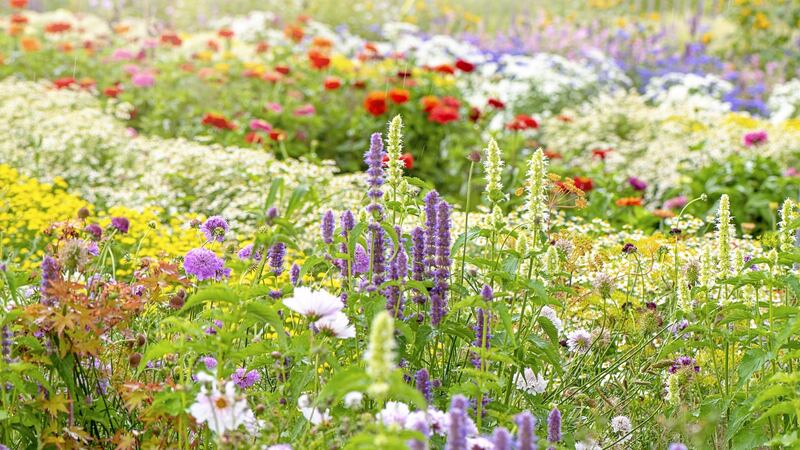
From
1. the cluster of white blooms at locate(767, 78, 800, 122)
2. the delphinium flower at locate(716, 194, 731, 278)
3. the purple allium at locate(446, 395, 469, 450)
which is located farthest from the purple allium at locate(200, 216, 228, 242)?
the cluster of white blooms at locate(767, 78, 800, 122)

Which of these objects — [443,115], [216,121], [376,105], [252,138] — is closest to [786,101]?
[443,115]

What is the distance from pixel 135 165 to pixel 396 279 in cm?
467

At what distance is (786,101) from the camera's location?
1016 centimetres

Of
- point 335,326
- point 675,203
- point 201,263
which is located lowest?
point 675,203

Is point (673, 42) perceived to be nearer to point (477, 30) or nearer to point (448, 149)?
point (477, 30)

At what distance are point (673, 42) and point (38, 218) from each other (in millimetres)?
10568

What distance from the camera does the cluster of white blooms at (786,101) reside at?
9820 mm

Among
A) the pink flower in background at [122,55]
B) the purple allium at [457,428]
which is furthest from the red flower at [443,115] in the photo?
the purple allium at [457,428]

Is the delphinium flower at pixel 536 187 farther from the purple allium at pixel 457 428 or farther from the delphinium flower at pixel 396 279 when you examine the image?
the purple allium at pixel 457 428

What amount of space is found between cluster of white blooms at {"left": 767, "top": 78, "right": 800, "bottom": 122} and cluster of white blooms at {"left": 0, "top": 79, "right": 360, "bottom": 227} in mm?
5466

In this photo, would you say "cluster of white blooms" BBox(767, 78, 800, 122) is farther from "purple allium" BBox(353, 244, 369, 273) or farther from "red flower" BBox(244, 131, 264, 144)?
"purple allium" BBox(353, 244, 369, 273)

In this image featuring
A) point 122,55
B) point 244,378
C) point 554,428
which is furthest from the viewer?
point 122,55

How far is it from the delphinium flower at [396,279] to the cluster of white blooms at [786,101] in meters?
8.13

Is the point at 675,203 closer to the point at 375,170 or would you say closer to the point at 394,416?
the point at 375,170
